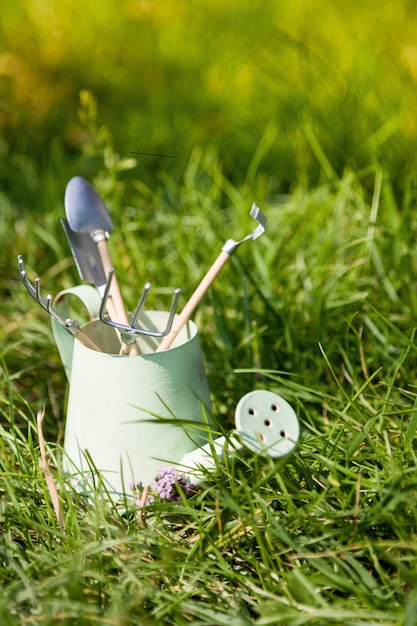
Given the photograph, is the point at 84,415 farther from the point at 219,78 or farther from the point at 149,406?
the point at 219,78

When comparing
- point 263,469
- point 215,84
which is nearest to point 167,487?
point 263,469

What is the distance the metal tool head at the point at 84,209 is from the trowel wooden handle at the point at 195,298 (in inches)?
6.5

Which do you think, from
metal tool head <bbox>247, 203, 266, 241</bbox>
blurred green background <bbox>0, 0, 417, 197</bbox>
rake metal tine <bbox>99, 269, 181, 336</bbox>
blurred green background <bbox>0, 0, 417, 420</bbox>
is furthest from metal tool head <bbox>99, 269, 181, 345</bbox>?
blurred green background <bbox>0, 0, 417, 197</bbox>

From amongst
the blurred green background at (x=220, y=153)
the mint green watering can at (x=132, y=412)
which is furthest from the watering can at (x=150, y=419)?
the blurred green background at (x=220, y=153)

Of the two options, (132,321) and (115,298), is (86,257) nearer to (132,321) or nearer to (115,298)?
(115,298)

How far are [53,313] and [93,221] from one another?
0.16m

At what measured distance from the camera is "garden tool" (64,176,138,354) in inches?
37.2

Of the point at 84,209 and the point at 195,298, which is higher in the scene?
the point at 84,209

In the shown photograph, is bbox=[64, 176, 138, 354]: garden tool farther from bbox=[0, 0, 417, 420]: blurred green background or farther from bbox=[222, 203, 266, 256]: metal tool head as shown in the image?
bbox=[0, 0, 417, 420]: blurred green background

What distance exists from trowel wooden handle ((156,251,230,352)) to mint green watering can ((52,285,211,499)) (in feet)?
0.08

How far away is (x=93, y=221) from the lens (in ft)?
3.17

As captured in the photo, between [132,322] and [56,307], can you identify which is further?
[56,307]

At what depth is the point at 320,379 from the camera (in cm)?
120

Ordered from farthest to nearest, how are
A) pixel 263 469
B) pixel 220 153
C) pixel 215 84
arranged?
pixel 215 84 < pixel 220 153 < pixel 263 469
